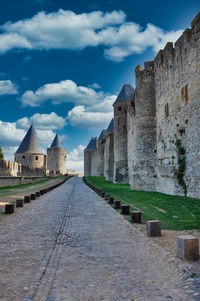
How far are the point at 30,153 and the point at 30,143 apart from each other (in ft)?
9.41

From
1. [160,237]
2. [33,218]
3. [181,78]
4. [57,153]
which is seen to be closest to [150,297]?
[160,237]

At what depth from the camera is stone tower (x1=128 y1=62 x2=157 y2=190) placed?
19.5 meters

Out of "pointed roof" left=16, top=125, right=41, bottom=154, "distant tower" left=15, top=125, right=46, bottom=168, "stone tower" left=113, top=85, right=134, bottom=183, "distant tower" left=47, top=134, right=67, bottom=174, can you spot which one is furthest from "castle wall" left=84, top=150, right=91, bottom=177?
"stone tower" left=113, top=85, right=134, bottom=183

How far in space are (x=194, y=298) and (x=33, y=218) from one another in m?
6.32

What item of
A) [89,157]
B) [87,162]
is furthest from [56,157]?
[89,157]

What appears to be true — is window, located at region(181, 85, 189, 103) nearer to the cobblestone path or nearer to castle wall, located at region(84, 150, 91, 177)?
the cobblestone path

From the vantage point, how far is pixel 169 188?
53.0 ft

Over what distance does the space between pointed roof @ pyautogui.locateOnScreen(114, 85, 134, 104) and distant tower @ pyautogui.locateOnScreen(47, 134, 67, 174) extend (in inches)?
1880

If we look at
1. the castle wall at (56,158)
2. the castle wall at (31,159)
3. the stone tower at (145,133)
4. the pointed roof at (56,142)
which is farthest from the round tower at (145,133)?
the pointed roof at (56,142)

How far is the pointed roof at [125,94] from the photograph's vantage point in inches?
1353

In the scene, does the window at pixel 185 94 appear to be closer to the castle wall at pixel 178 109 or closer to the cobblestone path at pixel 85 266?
the castle wall at pixel 178 109

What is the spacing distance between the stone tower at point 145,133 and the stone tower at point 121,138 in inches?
430

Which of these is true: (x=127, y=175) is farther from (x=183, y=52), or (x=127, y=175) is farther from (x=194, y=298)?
(x=194, y=298)

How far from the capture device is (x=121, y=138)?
32.9 m
